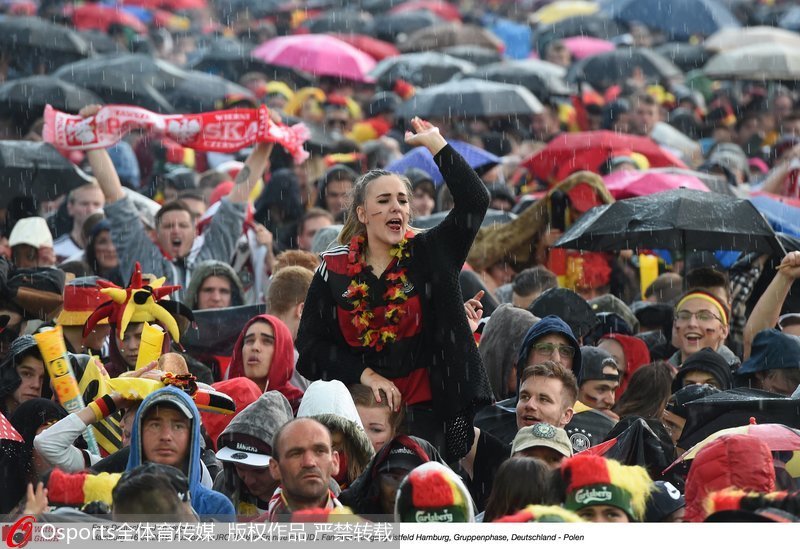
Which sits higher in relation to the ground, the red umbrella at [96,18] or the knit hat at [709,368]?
the red umbrella at [96,18]

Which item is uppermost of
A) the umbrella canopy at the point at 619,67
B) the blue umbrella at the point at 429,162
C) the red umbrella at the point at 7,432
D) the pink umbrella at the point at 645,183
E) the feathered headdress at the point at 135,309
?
the umbrella canopy at the point at 619,67

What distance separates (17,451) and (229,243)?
3952 millimetres

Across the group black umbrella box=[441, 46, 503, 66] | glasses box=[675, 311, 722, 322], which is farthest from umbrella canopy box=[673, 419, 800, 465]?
black umbrella box=[441, 46, 503, 66]

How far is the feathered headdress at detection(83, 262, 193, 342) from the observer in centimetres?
922

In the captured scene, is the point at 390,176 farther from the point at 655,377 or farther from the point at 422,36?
the point at 422,36

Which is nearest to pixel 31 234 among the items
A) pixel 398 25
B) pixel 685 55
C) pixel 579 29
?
pixel 685 55

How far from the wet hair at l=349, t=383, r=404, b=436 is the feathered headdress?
1.92 meters

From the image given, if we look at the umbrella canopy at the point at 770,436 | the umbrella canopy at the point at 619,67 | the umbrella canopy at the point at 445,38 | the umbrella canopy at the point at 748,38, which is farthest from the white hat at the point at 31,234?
the umbrella canopy at the point at 445,38

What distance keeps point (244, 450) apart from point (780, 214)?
19.6 ft

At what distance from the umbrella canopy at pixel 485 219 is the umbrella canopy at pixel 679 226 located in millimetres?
1224

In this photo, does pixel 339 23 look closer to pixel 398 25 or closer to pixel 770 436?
pixel 398 25

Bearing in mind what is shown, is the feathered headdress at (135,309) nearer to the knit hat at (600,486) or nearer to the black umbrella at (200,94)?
the knit hat at (600,486)

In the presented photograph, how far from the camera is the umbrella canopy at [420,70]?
2036cm

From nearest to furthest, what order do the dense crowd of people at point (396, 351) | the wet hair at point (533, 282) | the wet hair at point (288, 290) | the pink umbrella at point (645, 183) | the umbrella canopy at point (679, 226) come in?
the dense crowd of people at point (396, 351), the wet hair at point (288, 290), the umbrella canopy at point (679, 226), the wet hair at point (533, 282), the pink umbrella at point (645, 183)
